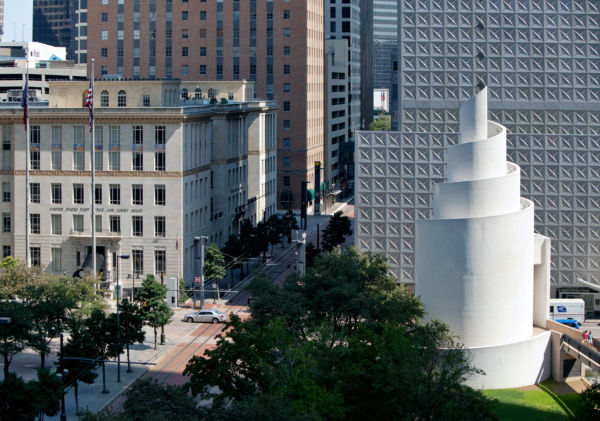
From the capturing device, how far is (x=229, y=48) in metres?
166

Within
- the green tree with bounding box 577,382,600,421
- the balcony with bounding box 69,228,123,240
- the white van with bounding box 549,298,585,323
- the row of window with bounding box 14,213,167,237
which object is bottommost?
the white van with bounding box 549,298,585,323

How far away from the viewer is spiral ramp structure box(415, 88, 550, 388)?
75.9 m

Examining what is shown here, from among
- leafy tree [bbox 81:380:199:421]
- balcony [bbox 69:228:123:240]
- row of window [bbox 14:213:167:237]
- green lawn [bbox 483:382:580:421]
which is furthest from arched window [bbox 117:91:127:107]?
leafy tree [bbox 81:380:199:421]

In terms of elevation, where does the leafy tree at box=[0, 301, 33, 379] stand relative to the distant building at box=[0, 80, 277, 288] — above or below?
below

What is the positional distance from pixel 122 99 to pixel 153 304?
106ft

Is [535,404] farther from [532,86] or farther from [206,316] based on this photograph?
[532,86]

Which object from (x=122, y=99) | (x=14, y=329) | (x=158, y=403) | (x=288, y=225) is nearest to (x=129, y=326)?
(x=14, y=329)

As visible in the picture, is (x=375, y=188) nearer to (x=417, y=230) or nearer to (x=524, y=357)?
(x=417, y=230)

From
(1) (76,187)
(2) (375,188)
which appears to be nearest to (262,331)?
(2) (375,188)

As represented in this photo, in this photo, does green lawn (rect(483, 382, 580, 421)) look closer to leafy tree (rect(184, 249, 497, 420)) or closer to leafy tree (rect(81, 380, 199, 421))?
leafy tree (rect(184, 249, 497, 420))

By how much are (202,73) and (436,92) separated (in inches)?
2970

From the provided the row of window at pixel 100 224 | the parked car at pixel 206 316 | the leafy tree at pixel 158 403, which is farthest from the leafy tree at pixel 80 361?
the row of window at pixel 100 224

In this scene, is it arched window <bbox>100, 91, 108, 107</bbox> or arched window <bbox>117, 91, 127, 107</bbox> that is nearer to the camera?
arched window <bbox>100, 91, 108, 107</bbox>

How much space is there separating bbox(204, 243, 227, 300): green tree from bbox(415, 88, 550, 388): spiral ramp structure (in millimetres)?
32019
